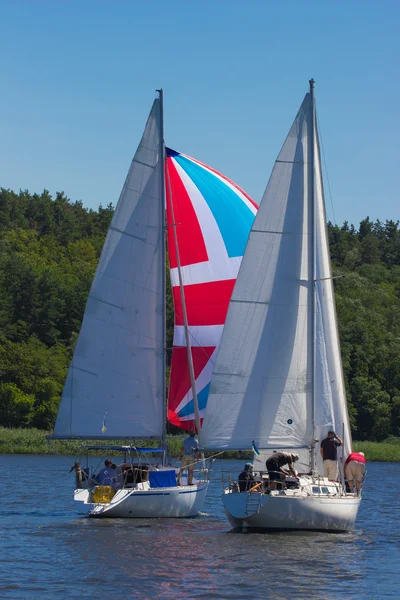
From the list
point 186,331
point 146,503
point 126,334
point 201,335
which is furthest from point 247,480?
point 201,335

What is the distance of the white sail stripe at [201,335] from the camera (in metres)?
31.2

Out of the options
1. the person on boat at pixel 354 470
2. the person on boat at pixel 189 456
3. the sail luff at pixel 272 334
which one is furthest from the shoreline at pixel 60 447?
the person on boat at pixel 354 470

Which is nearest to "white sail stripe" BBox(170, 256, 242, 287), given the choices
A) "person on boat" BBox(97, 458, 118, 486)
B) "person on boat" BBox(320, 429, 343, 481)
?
"person on boat" BBox(97, 458, 118, 486)

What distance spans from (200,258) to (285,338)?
5.63 metres

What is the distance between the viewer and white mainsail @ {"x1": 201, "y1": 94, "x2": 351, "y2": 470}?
26594 mm

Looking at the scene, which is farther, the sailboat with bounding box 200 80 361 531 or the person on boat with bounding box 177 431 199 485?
the person on boat with bounding box 177 431 199 485

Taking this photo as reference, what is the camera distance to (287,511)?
24844mm

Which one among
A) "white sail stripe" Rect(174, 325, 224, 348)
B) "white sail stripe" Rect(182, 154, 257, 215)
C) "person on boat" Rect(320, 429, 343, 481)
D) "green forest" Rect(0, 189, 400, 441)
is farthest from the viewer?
"green forest" Rect(0, 189, 400, 441)

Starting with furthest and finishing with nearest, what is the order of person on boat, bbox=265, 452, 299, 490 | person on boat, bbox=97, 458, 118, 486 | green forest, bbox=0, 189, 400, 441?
green forest, bbox=0, 189, 400, 441
person on boat, bbox=97, 458, 118, 486
person on boat, bbox=265, 452, 299, 490

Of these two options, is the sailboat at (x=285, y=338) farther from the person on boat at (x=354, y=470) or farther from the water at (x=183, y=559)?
the water at (x=183, y=559)

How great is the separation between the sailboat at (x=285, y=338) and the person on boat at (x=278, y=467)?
725mm

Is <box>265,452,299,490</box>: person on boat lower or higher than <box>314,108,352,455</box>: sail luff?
lower

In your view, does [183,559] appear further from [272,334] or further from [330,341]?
[330,341]

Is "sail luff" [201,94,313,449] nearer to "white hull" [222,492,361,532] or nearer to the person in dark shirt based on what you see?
the person in dark shirt
